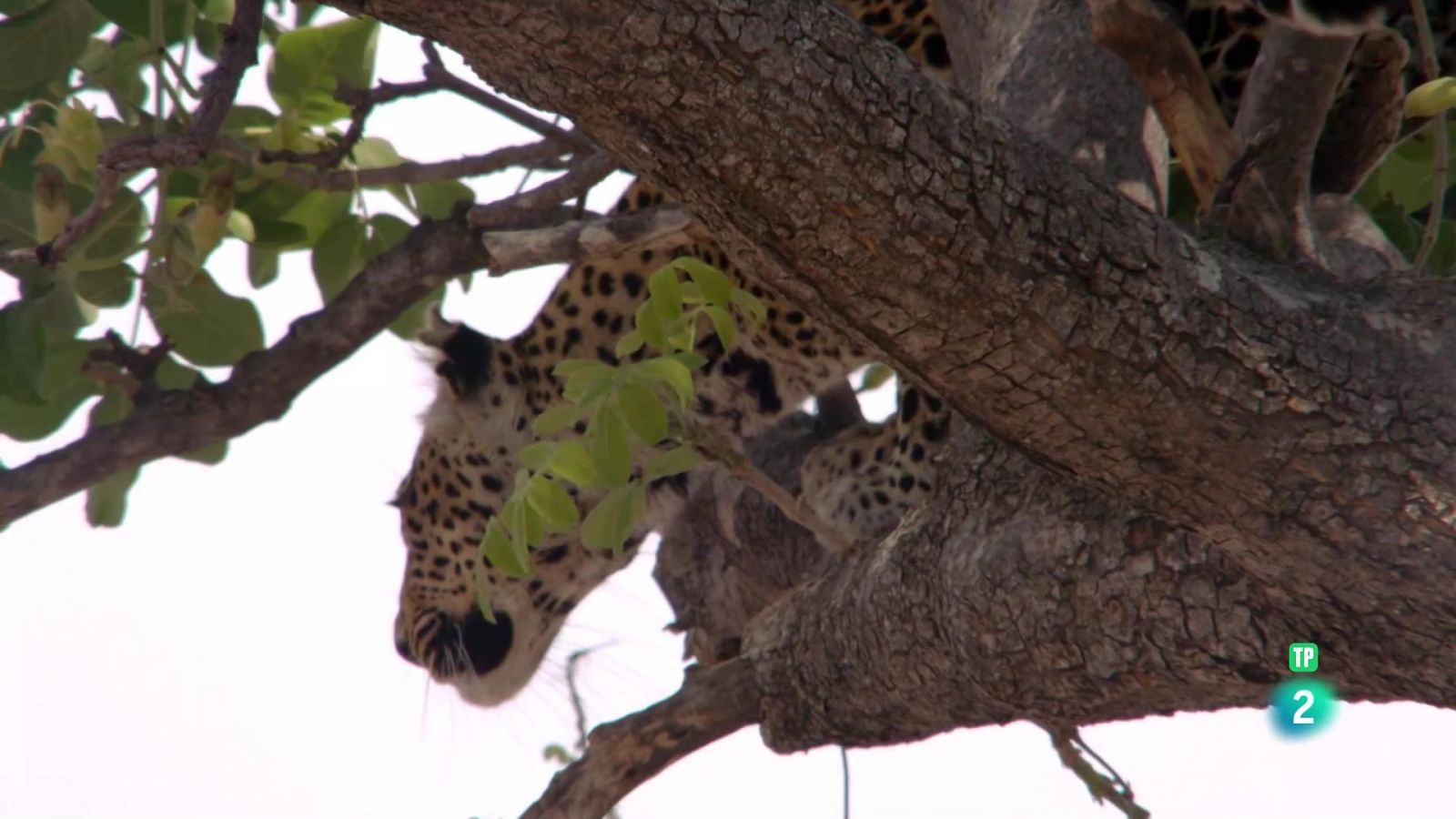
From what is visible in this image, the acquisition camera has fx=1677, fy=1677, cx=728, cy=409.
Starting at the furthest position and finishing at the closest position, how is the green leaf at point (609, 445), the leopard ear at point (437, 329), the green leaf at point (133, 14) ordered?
the leopard ear at point (437, 329), the green leaf at point (133, 14), the green leaf at point (609, 445)

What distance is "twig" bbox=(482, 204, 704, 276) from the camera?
2.17 m

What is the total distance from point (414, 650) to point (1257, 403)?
3.50m

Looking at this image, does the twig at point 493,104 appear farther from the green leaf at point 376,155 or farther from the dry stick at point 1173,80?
the dry stick at point 1173,80

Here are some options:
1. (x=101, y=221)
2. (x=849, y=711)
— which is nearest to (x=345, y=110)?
(x=101, y=221)

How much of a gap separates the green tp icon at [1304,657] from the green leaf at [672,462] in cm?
96

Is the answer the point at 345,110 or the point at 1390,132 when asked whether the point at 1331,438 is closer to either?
the point at 1390,132

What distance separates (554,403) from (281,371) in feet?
2.07

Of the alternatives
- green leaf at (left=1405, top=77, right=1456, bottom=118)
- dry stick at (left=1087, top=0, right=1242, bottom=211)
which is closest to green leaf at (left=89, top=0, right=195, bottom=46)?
dry stick at (left=1087, top=0, right=1242, bottom=211)

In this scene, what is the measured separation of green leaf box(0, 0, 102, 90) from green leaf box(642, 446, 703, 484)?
4.05 ft

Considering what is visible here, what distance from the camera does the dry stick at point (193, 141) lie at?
2.16m

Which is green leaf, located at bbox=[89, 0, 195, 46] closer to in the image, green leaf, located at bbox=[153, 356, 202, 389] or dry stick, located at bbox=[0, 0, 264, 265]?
dry stick, located at bbox=[0, 0, 264, 265]

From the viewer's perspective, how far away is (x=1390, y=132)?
2.24 m

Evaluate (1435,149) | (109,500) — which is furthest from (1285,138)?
(109,500)

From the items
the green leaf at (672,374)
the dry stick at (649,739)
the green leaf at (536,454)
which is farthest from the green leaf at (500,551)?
the dry stick at (649,739)
